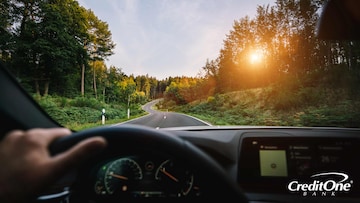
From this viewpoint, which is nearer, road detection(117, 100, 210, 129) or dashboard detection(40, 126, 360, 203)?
dashboard detection(40, 126, 360, 203)

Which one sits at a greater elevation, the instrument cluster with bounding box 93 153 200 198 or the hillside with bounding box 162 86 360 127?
the hillside with bounding box 162 86 360 127

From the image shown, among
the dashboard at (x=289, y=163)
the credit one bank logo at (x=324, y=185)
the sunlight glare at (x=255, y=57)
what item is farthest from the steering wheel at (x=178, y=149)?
the sunlight glare at (x=255, y=57)

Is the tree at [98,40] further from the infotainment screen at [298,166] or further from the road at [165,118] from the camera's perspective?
the infotainment screen at [298,166]

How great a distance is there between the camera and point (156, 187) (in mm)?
1571

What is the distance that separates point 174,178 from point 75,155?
3.27 ft

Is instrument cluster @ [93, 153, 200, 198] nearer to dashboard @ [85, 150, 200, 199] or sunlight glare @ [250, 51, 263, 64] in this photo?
dashboard @ [85, 150, 200, 199]

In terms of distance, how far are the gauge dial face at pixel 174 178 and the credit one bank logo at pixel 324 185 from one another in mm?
1005

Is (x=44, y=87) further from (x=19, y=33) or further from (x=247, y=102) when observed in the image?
(x=247, y=102)

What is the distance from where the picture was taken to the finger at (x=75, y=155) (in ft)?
2.12

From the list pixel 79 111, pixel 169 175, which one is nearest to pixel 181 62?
pixel 79 111

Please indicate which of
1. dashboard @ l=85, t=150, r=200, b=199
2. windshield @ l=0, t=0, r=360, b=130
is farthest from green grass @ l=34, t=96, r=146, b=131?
dashboard @ l=85, t=150, r=200, b=199

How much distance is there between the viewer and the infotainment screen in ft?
6.46

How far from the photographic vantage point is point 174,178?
1.55 m

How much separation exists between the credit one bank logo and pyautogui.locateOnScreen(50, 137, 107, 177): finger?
181 centimetres
